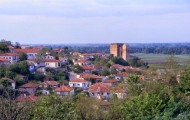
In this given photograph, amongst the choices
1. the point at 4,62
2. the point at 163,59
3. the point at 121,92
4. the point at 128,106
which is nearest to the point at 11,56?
the point at 4,62

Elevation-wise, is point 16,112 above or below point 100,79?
above

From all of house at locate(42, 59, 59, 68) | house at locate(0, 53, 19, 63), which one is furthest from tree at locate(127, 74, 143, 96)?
house at locate(42, 59, 59, 68)

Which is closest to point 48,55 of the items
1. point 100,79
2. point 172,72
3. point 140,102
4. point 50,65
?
point 50,65

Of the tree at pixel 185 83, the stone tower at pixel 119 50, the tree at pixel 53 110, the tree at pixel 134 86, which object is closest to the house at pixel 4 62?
the tree at pixel 134 86

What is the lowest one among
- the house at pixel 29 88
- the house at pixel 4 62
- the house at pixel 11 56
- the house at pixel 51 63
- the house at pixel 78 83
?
the house at pixel 78 83

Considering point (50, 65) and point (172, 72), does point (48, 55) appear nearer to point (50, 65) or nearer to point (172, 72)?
point (50, 65)

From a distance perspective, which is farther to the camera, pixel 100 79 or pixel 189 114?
pixel 100 79

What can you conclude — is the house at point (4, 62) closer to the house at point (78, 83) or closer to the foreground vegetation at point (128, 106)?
the house at point (78, 83)

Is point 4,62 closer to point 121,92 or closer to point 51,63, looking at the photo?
point 51,63

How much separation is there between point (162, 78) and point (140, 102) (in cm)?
301

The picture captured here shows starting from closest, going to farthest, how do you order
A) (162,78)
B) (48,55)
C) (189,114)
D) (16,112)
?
1. (16,112)
2. (189,114)
3. (162,78)
4. (48,55)

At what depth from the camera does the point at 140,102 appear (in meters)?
9.70

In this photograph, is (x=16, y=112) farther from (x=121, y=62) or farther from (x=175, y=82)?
(x=121, y=62)

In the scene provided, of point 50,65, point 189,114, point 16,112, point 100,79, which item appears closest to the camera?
point 16,112
